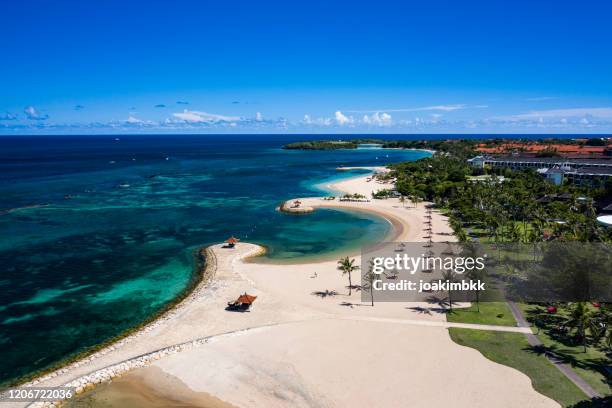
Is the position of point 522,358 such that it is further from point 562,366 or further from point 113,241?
point 113,241

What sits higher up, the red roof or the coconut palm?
the coconut palm

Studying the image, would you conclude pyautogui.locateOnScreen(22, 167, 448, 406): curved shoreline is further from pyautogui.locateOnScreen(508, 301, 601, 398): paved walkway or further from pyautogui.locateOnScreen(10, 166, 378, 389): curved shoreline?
pyautogui.locateOnScreen(508, 301, 601, 398): paved walkway

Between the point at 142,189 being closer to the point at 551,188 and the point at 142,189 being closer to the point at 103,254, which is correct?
the point at 103,254

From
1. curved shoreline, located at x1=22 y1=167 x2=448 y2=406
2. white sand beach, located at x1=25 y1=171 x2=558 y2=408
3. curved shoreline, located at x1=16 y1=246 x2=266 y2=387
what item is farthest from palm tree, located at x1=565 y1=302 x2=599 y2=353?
curved shoreline, located at x1=16 y1=246 x2=266 y2=387

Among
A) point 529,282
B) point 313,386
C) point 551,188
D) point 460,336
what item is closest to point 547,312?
point 529,282

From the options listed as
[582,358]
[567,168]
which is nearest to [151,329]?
[582,358]

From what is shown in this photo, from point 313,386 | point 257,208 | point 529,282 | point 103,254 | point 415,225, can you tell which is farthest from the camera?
point 257,208
